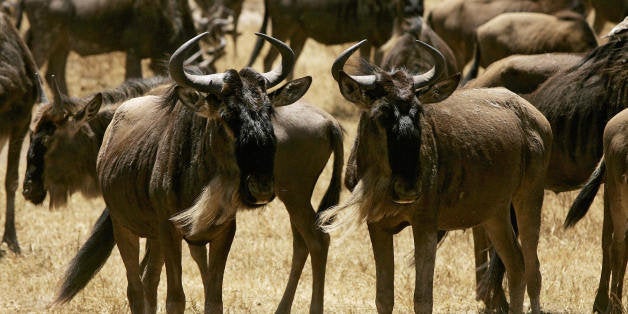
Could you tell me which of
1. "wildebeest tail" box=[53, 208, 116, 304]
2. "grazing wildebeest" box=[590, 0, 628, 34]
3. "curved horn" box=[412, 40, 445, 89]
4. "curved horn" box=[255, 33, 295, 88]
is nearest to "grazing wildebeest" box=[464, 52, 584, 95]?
"curved horn" box=[412, 40, 445, 89]

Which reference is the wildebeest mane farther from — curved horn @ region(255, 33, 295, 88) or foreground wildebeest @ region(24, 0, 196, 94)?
foreground wildebeest @ region(24, 0, 196, 94)

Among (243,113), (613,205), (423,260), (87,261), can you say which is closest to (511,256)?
(613,205)

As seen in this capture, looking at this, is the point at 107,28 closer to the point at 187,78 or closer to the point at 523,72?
the point at 523,72

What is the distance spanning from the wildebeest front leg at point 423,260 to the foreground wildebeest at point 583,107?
2363 mm

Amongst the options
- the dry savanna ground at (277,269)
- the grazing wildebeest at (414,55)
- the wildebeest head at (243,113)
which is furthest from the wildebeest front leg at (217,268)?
the grazing wildebeest at (414,55)

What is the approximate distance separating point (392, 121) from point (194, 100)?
3.26ft

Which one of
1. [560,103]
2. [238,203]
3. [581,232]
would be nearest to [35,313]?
[238,203]

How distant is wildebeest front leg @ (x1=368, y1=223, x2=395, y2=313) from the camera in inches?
236

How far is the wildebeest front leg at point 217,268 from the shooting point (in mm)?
5906

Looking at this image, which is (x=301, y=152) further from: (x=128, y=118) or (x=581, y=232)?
(x=581, y=232)

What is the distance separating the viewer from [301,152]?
6.71 metres

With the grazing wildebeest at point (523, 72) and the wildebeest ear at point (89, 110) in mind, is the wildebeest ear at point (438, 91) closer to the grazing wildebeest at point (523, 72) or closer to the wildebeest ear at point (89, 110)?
the grazing wildebeest at point (523, 72)

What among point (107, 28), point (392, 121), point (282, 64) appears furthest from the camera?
point (107, 28)

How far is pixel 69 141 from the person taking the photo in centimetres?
786
